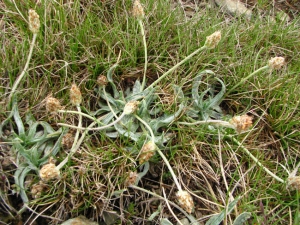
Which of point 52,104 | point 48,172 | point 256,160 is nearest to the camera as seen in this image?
point 48,172

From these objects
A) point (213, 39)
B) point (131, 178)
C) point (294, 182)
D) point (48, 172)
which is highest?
point (213, 39)

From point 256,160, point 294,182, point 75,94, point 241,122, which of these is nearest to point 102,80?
point 75,94

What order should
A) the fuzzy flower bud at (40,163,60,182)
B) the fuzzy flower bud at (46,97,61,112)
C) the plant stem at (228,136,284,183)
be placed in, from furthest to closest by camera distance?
1. the plant stem at (228,136,284,183)
2. the fuzzy flower bud at (46,97,61,112)
3. the fuzzy flower bud at (40,163,60,182)

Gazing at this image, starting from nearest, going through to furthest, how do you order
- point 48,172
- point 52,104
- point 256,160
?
1. point 48,172
2. point 52,104
3. point 256,160

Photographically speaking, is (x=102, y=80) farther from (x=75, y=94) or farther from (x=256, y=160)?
(x=256, y=160)

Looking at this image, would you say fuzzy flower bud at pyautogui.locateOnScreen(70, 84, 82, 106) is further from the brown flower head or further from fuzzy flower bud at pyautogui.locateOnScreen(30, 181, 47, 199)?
fuzzy flower bud at pyautogui.locateOnScreen(30, 181, 47, 199)

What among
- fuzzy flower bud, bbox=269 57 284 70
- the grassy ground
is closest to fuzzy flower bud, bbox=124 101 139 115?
the grassy ground
